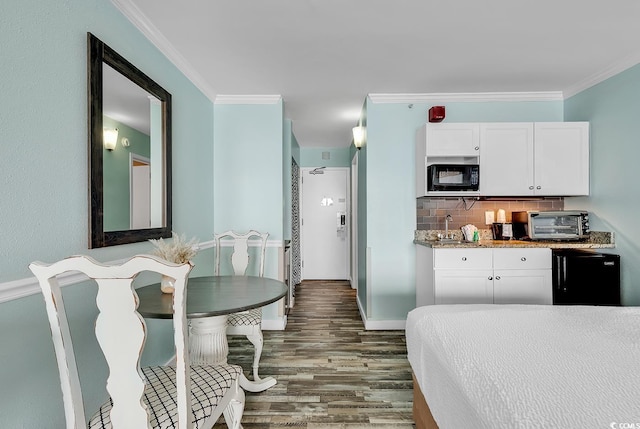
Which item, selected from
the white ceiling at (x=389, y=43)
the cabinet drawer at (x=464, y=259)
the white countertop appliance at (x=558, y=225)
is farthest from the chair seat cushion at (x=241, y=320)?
the white countertop appliance at (x=558, y=225)

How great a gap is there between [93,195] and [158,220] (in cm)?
68

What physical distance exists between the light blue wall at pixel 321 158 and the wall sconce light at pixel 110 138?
4.25 m

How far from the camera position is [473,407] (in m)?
0.98

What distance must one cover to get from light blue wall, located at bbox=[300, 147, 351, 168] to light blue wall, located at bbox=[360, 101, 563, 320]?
8.27 ft

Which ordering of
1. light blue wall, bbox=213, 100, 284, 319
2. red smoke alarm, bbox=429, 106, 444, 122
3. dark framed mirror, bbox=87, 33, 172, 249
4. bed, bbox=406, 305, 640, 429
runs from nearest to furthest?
bed, bbox=406, 305, 640, 429
dark framed mirror, bbox=87, 33, 172, 249
red smoke alarm, bbox=429, 106, 444, 122
light blue wall, bbox=213, 100, 284, 319

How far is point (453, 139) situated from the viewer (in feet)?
10.4

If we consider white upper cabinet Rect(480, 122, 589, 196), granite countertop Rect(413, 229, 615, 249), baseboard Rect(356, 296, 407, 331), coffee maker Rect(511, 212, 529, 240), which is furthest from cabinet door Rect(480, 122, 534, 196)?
baseboard Rect(356, 296, 407, 331)

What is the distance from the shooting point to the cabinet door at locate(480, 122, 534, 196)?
3164mm

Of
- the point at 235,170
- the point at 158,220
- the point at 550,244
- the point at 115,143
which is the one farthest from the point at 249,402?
the point at 550,244

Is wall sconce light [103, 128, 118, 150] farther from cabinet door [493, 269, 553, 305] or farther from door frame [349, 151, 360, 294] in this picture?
door frame [349, 151, 360, 294]

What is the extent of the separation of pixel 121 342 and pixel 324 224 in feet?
16.7

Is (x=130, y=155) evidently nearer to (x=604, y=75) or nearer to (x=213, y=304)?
(x=213, y=304)

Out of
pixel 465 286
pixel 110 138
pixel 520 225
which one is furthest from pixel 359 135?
pixel 110 138

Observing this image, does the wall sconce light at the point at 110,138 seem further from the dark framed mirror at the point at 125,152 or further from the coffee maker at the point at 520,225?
the coffee maker at the point at 520,225
